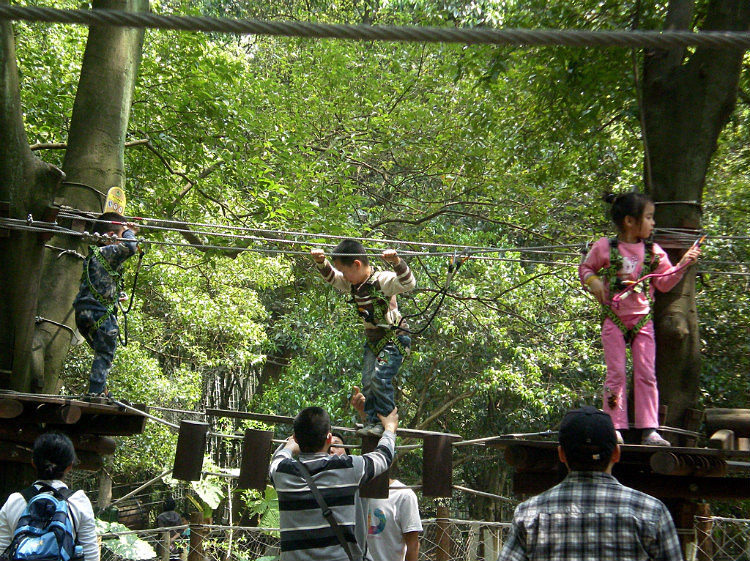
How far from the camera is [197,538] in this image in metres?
7.09

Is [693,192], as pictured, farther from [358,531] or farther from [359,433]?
[358,531]

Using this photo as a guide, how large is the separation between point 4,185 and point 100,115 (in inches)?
50.1

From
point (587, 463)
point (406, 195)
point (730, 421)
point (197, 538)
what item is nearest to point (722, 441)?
point (730, 421)

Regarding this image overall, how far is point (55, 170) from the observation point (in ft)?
20.1

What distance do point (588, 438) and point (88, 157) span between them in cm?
527

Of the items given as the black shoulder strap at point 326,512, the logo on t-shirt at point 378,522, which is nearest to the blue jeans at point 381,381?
the logo on t-shirt at point 378,522

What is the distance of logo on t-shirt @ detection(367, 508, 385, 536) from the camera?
5.44 m

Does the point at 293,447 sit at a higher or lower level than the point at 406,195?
lower

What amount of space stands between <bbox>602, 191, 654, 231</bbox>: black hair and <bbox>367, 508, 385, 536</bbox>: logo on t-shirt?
91.4 inches

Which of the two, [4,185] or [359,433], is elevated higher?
[4,185]

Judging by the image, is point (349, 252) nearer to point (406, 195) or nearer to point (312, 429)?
point (312, 429)

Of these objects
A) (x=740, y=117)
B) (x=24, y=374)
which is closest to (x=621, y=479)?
(x=24, y=374)

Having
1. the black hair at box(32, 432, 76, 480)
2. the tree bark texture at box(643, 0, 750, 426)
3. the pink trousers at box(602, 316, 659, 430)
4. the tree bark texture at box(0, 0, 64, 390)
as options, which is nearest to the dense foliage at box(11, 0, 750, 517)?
the tree bark texture at box(643, 0, 750, 426)

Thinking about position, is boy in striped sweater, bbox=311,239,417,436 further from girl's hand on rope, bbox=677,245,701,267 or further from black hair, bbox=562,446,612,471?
black hair, bbox=562,446,612,471
